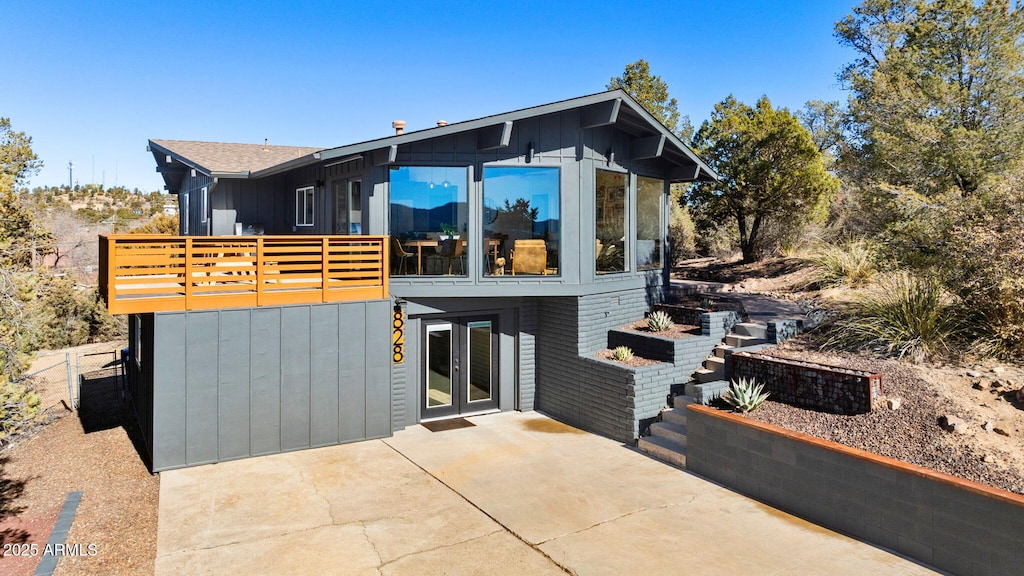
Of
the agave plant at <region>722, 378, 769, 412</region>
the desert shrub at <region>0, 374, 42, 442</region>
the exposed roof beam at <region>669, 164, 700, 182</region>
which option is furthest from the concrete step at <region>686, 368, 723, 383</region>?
the desert shrub at <region>0, 374, 42, 442</region>

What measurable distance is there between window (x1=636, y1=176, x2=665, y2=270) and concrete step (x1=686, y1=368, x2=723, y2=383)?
291cm

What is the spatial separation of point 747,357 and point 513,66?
61.2 feet

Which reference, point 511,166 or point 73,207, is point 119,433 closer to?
point 511,166

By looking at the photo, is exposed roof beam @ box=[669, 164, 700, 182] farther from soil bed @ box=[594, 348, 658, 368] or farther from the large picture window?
the large picture window

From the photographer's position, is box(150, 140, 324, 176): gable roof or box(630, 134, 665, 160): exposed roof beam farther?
box(150, 140, 324, 176): gable roof

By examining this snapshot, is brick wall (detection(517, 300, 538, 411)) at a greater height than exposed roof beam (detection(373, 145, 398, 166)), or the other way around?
exposed roof beam (detection(373, 145, 398, 166))

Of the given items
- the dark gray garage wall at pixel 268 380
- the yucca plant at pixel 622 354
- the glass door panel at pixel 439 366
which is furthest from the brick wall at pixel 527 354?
the dark gray garage wall at pixel 268 380

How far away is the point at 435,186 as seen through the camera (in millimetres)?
10297

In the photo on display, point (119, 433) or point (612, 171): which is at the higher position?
point (612, 171)

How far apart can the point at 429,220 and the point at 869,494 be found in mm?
7425

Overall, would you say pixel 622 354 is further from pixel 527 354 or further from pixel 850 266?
pixel 850 266

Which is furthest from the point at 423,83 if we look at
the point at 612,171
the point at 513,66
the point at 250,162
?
the point at 612,171

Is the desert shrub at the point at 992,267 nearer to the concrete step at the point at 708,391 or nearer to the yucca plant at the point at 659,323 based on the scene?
the concrete step at the point at 708,391

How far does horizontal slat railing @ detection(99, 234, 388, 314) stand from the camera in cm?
806
